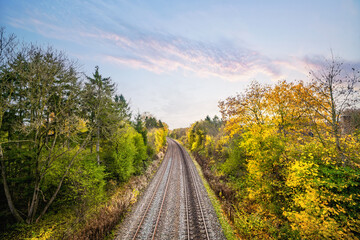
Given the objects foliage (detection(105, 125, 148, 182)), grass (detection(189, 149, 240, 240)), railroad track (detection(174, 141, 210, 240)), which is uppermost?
foliage (detection(105, 125, 148, 182))

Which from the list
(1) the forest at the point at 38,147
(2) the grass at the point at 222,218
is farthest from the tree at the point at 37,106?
(2) the grass at the point at 222,218

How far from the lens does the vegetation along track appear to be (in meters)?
8.56

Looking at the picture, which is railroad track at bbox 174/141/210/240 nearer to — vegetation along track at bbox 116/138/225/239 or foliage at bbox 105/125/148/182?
vegetation along track at bbox 116/138/225/239

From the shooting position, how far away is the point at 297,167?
6406 mm

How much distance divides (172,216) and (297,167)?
903 centimetres

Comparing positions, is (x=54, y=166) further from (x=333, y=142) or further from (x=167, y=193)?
(x=333, y=142)

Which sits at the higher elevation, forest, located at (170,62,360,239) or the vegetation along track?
forest, located at (170,62,360,239)

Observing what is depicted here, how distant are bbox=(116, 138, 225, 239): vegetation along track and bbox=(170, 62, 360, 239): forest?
5.90 feet

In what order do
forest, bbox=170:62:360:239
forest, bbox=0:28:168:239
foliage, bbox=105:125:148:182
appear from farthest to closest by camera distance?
1. foliage, bbox=105:125:148:182
2. forest, bbox=0:28:168:239
3. forest, bbox=170:62:360:239

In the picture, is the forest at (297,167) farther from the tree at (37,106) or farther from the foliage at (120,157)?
the tree at (37,106)

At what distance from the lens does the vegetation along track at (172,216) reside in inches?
337

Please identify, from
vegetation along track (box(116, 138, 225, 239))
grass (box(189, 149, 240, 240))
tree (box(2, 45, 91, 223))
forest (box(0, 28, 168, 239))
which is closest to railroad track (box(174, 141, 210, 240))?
vegetation along track (box(116, 138, 225, 239))

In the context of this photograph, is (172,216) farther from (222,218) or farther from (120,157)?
(120,157)

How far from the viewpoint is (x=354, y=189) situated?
5500mm
